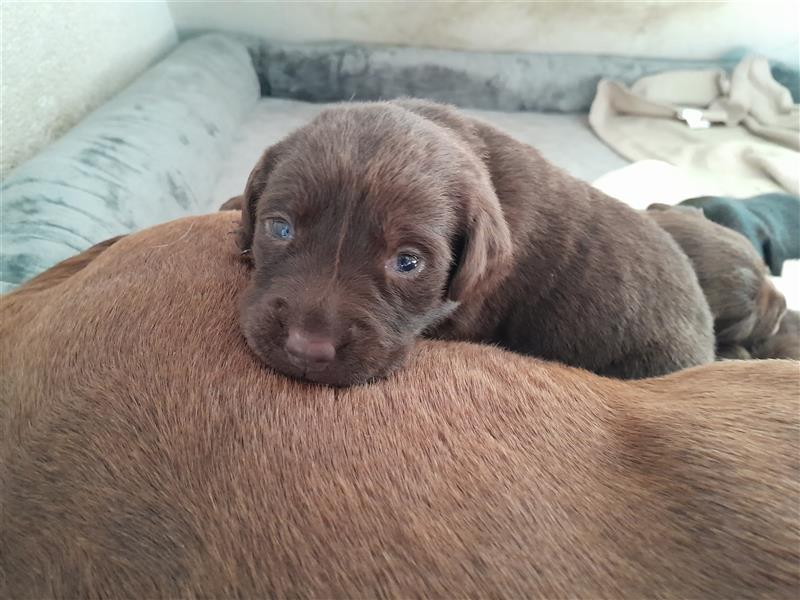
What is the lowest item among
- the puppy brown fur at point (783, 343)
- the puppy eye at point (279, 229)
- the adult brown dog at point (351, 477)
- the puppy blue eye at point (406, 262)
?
the puppy brown fur at point (783, 343)

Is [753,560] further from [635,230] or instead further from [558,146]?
[558,146]

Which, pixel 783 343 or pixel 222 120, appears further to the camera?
pixel 222 120

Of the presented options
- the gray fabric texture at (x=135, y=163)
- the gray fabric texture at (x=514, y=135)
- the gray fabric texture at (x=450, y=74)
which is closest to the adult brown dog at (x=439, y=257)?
the gray fabric texture at (x=135, y=163)

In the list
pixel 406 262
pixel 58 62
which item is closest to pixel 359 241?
pixel 406 262

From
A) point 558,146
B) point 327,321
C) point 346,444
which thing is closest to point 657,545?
point 346,444

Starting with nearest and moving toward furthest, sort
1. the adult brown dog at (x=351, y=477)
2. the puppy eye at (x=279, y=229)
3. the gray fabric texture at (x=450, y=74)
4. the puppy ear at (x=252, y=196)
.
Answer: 1. the adult brown dog at (x=351, y=477)
2. the puppy eye at (x=279, y=229)
3. the puppy ear at (x=252, y=196)
4. the gray fabric texture at (x=450, y=74)

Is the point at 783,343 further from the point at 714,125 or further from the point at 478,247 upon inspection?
the point at 714,125

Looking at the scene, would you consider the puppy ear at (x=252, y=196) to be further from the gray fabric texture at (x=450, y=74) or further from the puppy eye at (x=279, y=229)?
the gray fabric texture at (x=450, y=74)

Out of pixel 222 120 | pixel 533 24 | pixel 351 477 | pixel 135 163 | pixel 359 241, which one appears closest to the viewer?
pixel 351 477
